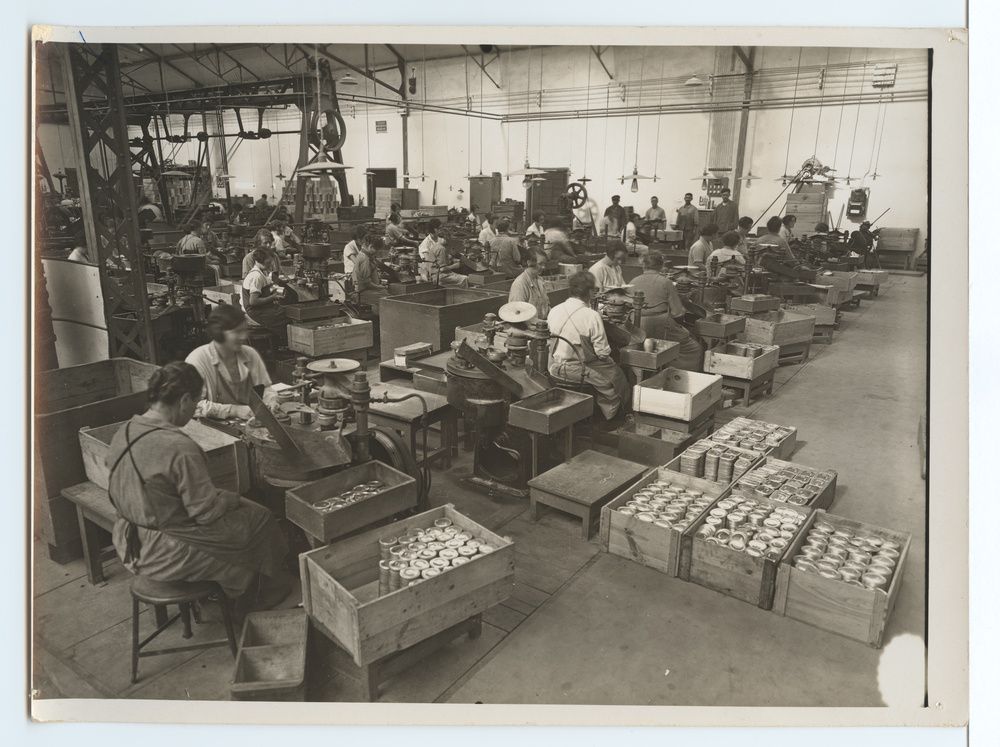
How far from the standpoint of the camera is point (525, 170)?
1379cm

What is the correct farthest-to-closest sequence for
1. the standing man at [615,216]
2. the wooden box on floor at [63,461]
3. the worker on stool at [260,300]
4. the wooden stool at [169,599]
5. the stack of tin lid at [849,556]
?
the standing man at [615,216], the worker on stool at [260,300], the wooden box on floor at [63,461], the stack of tin lid at [849,556], the wooden stool at [169,599]

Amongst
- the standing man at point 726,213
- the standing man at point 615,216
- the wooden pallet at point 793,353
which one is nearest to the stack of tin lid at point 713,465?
the wooden pallet at point 793,353

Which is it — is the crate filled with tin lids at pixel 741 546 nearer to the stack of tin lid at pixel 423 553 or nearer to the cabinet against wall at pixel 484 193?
the stack of tin lid at pixel 423 553

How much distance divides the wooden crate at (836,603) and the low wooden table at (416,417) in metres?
2.35

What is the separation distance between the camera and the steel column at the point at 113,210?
16.1ft

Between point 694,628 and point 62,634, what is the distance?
3.10 m

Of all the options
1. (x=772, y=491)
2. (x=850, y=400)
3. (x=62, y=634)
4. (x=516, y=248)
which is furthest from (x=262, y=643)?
(x=516, y=248)

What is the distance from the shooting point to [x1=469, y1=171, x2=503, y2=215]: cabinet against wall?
1819 centimetres

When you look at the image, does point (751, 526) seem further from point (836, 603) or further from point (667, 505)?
point (836, 603)

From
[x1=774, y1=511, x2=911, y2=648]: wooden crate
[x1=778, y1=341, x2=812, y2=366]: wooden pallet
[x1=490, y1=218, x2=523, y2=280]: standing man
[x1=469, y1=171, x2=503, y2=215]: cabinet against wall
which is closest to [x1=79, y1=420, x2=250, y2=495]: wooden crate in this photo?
[x1=774, y1=511, x2=911, y2=648]: wooden crate

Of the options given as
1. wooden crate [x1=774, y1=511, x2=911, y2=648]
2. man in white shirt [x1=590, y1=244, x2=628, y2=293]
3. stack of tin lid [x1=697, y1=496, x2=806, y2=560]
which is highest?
man in white shirt [x1=590, y1=244, x2=628, y2=293]

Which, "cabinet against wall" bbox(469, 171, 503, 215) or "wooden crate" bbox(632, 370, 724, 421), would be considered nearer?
"wooden crate" bbox(632, 370, 724, 421)

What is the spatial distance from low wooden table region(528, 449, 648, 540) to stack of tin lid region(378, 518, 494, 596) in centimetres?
99

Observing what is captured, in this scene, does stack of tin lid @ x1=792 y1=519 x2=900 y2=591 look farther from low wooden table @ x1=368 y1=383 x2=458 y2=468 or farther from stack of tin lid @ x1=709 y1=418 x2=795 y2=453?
low wooden table @ x1=368 y1=383 x2=458 y2=468
